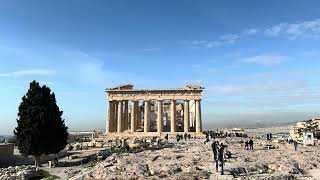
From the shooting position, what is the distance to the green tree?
4109cm

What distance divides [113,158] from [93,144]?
27.5 meters

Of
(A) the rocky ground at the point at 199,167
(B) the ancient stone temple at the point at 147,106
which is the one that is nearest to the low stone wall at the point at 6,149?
(A) the rocky ground at the point at 199,167

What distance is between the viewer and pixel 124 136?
72.4 metres

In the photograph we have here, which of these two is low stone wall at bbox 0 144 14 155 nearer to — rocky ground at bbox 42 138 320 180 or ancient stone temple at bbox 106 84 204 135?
rocky ground at bbox 42 138 320 180

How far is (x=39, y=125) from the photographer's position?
1635 inches

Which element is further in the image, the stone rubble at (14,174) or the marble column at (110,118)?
the marble column at (110,118)

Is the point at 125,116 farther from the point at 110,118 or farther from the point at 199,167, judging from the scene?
the point at 199,167

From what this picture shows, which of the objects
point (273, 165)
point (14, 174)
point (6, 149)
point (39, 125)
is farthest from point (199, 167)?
point (6, 149)

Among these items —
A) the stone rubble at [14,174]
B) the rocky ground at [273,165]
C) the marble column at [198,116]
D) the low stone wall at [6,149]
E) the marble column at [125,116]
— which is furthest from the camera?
the marble column at [125,116]

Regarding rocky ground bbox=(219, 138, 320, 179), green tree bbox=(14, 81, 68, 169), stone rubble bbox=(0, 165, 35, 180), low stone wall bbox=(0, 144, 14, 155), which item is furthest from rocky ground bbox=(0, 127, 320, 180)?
low stone wall bbox=(0, 144, 14, 155)

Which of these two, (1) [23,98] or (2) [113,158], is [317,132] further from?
(1) [23,98]

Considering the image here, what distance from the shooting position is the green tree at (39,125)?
41094 mm

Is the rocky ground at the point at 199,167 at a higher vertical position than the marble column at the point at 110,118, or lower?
lower

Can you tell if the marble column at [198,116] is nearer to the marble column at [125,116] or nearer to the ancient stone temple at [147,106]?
the ancient stone temple at [147,106]
